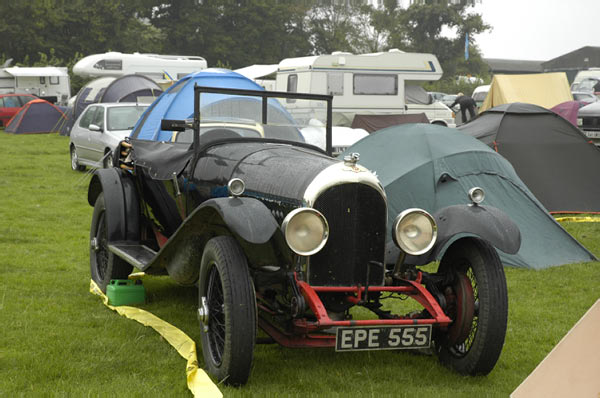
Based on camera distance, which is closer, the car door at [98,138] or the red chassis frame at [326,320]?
the red chassis frame at [326,320]

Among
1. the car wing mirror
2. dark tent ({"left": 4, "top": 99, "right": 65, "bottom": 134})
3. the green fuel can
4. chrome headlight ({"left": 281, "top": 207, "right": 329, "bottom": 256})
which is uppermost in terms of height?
the car wing mirror

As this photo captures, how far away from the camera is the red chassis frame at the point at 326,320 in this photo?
4098 millimetres

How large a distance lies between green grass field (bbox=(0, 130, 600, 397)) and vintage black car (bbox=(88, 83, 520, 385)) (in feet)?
0.79

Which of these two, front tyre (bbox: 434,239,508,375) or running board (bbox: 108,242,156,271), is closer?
front tyre (bbox: 434,239,508,375)

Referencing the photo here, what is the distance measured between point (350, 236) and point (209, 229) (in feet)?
3.14

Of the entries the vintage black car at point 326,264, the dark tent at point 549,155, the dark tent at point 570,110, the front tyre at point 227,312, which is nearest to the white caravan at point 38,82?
the dark tent at point 570,110

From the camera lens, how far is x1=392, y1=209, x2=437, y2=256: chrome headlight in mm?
4406

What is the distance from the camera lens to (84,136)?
14969 millimetres

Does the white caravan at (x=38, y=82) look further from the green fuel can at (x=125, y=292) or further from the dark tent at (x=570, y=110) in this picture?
the green fuel can at (x=125, y=292)

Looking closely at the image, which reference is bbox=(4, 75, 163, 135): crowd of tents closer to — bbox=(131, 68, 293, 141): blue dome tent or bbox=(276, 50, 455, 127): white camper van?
bbox=(276, 50, 455, 127): white camper van

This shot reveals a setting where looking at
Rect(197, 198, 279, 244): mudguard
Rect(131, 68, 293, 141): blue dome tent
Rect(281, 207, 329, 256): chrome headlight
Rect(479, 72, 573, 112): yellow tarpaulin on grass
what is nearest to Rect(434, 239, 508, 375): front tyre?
Rect(281, 207, 329, 256): chrome headlight

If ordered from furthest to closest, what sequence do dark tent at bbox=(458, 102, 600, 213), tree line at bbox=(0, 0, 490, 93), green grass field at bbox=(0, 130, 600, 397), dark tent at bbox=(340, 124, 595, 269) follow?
1. tree line at bbox=(0, 0, 490, 93)
2. dark tent at bbox=(458, 102, 600, 213)
3. dark tent at bbox=(340, 124, 595, 269)
4. green grass field at bbox=(0, 130, 600, 397)

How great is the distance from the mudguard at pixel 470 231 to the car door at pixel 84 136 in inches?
435

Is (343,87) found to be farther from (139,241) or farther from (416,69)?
(139,241)
